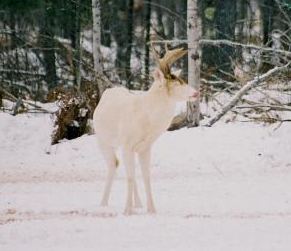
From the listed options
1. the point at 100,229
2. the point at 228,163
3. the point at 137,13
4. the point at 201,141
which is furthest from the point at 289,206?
the point at 137,13

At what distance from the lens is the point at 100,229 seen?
797 cm

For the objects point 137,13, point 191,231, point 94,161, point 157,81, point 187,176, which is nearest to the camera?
point 191,231

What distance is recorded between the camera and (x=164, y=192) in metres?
11.8

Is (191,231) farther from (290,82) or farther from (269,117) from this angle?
(290,82)

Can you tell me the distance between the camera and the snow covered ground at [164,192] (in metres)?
7.46

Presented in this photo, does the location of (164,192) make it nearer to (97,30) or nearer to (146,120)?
(146,120)

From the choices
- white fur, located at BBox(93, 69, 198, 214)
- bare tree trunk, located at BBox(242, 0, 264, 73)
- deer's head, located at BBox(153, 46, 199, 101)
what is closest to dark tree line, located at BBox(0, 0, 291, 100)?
bare tree trunk, located at BBox(242, 0, 264, 73)

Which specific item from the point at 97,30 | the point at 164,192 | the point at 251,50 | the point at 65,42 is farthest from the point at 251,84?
the point at 65,42

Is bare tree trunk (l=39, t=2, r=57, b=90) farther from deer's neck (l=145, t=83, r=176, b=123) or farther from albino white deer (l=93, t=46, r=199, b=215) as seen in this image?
deer's neck (l=145, t=83, r=176, b=123)

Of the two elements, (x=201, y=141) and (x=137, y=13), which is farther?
(x=137, y=13)

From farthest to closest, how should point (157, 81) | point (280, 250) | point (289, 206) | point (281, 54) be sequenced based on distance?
point (281, 54), point (289, 206), point (157, 81), point (280, 250)

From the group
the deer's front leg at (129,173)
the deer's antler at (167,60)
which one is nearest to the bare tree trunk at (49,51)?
the deer's front leg at (129,173)

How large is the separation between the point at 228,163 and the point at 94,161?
306 cm

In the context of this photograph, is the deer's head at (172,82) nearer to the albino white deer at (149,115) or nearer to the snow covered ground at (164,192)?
the albino white deer at (149,115)
